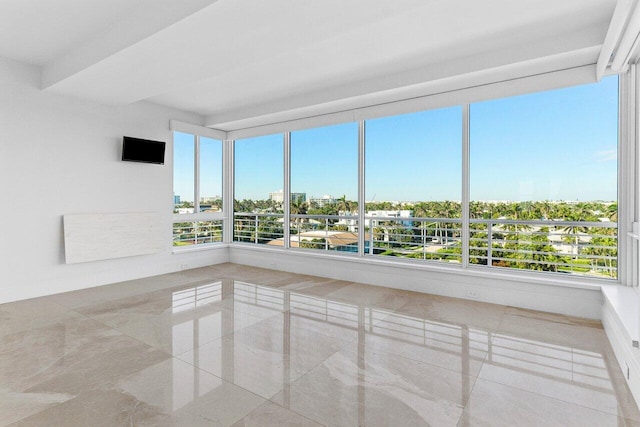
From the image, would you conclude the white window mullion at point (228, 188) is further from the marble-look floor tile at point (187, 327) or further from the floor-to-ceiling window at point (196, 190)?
the marble-look floor tile at point (187, 327)

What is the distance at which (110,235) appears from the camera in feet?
15.3

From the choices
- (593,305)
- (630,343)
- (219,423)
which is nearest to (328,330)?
(219,423)

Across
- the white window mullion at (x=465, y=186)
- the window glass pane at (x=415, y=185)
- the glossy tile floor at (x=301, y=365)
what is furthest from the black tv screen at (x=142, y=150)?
the white window mullion at (x=465, y=186)

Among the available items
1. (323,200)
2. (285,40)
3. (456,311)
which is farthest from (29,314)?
(456,311)

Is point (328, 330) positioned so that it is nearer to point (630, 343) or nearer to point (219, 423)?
point (219, 423)

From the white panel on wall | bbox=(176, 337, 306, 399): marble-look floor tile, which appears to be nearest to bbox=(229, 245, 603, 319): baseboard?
the white panel on wall

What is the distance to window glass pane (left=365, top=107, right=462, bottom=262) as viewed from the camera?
14.6 feet

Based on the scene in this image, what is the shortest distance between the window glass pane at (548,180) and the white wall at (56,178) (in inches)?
191

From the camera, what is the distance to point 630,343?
6.95 feet

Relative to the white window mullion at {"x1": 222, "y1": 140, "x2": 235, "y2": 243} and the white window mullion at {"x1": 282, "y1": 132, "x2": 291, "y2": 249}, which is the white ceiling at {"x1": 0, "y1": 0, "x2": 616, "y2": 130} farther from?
the white window mullion at {"x1": 222, "y1": 140, "x2": 235, "y2": 243}

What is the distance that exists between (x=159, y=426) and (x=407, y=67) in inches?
156

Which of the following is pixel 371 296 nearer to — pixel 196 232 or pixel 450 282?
pixel 450 282

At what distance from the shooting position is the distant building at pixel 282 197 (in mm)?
5840

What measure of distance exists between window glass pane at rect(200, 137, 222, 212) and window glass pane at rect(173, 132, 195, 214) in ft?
0.68
